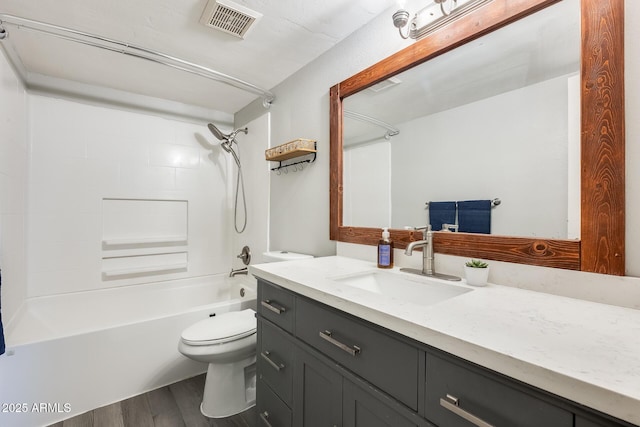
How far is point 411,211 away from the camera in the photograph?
1.34 metres

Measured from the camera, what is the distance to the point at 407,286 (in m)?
1.17

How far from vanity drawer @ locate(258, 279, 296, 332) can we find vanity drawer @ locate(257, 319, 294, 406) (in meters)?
0.04

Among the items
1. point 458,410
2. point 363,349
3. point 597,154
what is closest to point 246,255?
point 363,349

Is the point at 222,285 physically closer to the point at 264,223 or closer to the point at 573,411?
the point at 264,223

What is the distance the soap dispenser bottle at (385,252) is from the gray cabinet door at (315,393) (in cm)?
54

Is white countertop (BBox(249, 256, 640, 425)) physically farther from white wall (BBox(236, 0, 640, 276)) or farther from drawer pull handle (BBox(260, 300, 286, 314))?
white wall (BBox(236, 0, 640, 276))

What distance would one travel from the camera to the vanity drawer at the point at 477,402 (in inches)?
19.5

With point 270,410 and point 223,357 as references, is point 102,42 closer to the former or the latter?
point 223,357

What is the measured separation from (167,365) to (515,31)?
2599 millimetres

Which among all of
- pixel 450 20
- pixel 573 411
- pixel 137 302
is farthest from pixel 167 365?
pixel 450 20

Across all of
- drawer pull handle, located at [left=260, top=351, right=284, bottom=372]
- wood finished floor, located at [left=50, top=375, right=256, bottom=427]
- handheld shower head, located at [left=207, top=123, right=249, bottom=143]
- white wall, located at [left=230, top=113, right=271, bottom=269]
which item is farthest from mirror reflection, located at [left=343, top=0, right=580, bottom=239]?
handheld shower head, located at [left=207, top=123, right=249, bottom=143]

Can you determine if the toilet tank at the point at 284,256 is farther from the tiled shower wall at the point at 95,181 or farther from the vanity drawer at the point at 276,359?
the tiled shower wall at the point at 95,181

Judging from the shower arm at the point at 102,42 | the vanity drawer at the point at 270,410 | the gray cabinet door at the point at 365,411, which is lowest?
the vanity drawer at the point at 270,410

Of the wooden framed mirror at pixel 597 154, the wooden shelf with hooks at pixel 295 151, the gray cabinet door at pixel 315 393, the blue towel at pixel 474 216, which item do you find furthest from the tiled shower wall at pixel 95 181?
the wooden framed mirror at pixel 597 154
